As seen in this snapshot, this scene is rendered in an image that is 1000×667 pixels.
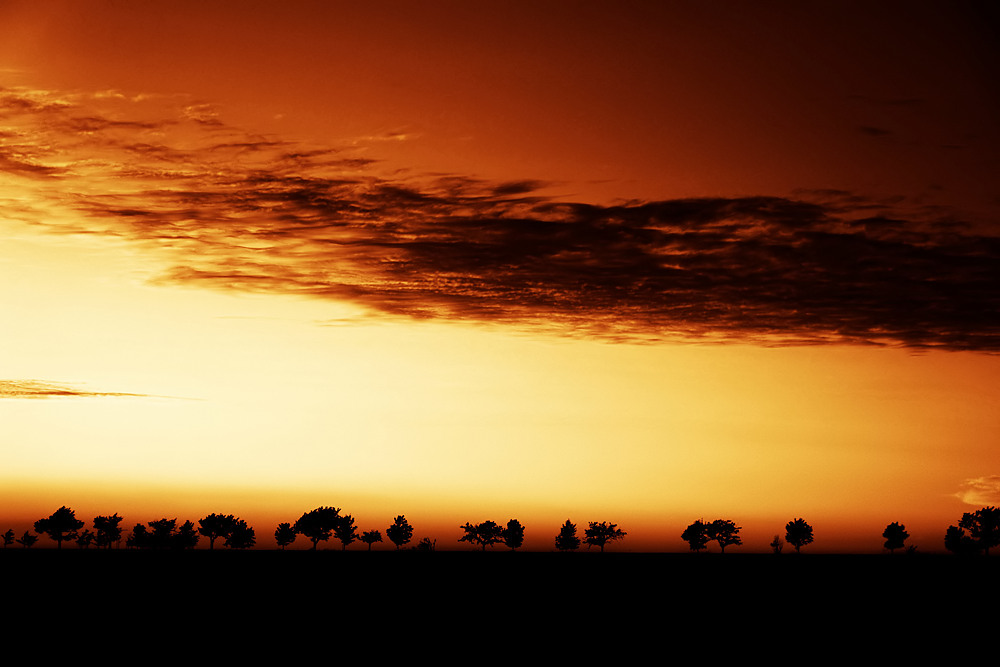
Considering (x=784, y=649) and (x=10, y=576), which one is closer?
(x=784, y=649)

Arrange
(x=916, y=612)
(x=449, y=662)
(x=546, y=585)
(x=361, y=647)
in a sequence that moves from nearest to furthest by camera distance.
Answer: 1. (x=449, y=662)
2. (x=361, y=647)
3. (x=916, y=612)
4. (x=546, y=585)

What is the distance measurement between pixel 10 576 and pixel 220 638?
57301mm

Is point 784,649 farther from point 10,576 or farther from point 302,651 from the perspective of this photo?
point 10,576

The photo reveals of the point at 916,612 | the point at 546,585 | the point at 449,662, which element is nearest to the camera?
the point at 449,662

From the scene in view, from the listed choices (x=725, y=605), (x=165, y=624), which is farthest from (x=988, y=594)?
(x=165, y=624)

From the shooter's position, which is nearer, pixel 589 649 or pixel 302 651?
pixel 302 651

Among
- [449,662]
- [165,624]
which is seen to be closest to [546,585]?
[165,624]

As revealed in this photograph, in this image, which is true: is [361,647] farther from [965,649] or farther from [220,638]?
[965,649]

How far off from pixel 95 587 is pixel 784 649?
180 ft

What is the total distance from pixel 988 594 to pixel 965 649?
41.8 metres

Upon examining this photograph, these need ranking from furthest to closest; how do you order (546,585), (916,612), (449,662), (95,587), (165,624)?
1. (546,585)
2. (95,587)
3. (916,612)
4. (165,624)
5. (449,662)

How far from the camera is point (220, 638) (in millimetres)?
42781

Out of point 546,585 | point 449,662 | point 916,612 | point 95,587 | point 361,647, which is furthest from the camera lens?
point 546,585

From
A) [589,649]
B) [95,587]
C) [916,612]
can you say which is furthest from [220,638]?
[916,612]
